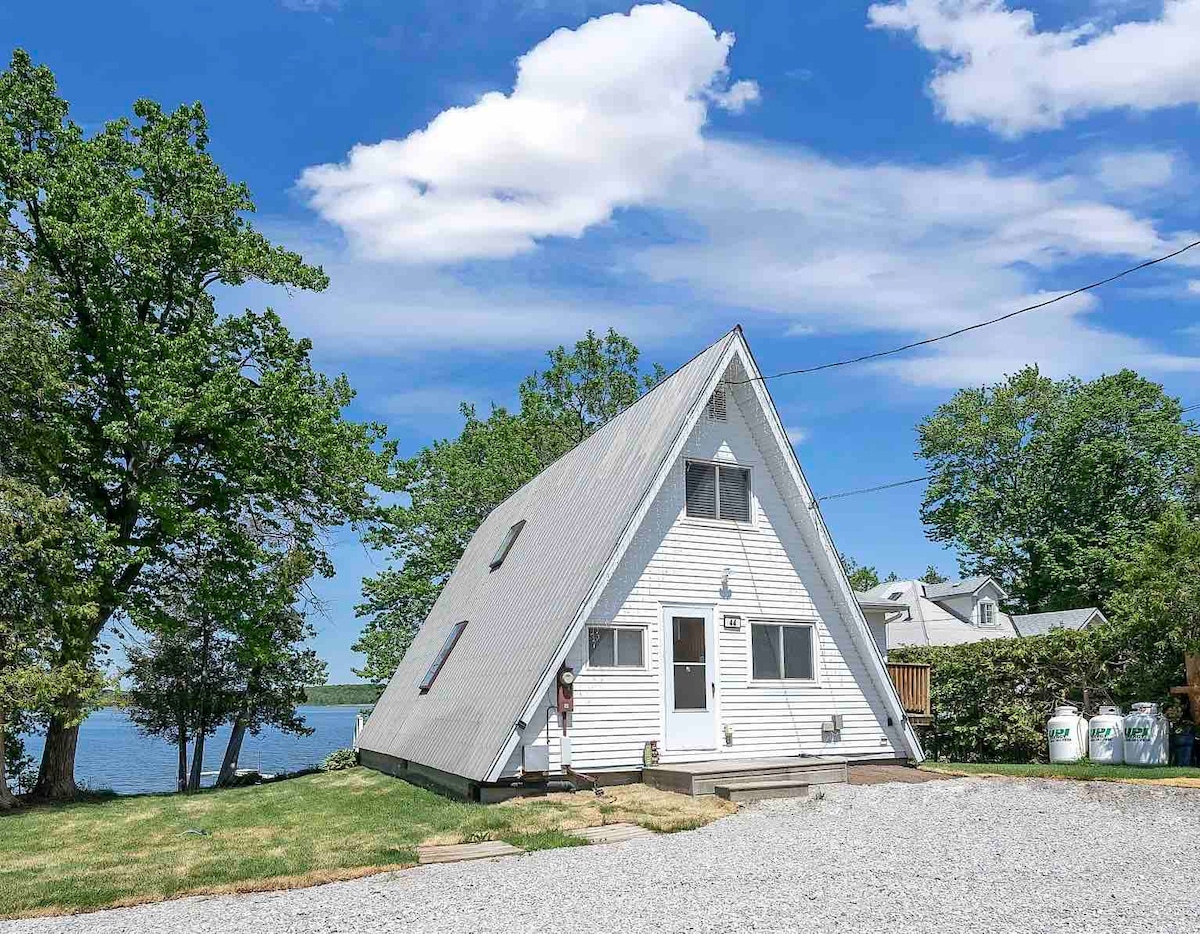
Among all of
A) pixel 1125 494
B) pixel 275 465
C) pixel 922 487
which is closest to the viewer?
pixel 275 465

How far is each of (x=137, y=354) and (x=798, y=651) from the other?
13.0 metres

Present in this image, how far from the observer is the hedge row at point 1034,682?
1634 centimetres

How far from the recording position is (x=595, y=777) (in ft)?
43.4

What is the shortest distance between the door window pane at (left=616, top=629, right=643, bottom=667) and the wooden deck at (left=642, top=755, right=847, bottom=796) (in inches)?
58.0

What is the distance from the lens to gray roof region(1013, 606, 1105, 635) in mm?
38688

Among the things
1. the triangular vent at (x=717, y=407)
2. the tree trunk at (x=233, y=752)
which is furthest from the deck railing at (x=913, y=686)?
the tree trunk at (x=233, y=752)

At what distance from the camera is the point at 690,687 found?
14398 millimetres

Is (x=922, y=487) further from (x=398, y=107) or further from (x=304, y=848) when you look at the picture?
(x=304, y=848)

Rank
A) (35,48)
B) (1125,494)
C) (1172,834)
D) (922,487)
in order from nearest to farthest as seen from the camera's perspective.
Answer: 1. (1172,834)
2. (35,48)
3. (1125,494)
4. (922,487)

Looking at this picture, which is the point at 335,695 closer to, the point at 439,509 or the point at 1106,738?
the point at 439,509

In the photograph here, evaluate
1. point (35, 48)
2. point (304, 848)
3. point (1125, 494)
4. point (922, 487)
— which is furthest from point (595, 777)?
point (922, 487)

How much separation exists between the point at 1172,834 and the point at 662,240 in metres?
11.2

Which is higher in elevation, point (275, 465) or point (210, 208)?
point (210, 208)

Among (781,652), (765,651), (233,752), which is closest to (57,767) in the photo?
(233,752)
